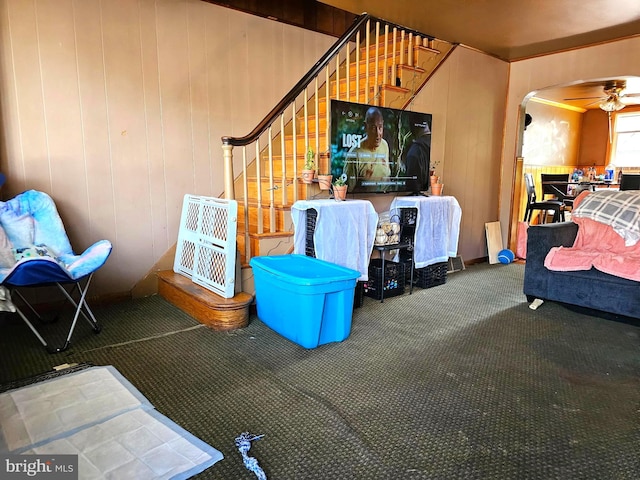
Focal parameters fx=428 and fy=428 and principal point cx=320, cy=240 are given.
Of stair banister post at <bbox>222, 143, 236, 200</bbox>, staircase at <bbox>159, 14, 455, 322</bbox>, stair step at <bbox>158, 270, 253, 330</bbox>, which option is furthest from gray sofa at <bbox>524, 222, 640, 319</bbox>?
stair banister post at <bbox>222, 143, 236, 200</bbox>

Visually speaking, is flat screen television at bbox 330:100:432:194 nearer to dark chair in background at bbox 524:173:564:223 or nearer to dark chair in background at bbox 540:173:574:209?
dark chair in background at bbox 524:173:564:223

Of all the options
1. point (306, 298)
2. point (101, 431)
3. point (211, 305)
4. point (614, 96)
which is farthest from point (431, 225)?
point (614, 96)

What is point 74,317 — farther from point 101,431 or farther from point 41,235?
point 101,431

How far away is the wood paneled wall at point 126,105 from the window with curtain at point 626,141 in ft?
26.7

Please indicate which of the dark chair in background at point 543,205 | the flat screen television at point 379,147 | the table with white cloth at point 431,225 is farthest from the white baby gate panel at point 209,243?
the dark chair in background at point 543,205

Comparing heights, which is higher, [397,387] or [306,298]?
[306,298]

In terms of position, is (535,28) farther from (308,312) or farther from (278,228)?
(308,312)

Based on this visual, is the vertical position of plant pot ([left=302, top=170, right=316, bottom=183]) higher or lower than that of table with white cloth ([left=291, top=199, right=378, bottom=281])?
higher

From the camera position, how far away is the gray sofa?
2994mm

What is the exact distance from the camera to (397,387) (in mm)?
2213

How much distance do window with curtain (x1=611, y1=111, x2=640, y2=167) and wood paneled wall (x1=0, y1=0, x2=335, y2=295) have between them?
8140mm

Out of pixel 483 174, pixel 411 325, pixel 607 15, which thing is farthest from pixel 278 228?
pixel 607 15

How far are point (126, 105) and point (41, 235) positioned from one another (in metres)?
1.22

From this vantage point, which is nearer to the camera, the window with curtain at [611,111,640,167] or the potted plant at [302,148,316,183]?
the potted plant at [302,148,316,183]
